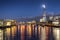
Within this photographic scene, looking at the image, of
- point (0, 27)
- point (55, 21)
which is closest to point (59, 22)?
point (55, 21)

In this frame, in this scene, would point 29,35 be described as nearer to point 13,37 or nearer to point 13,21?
point 13,37

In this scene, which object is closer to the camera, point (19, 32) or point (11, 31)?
point (11, 31)

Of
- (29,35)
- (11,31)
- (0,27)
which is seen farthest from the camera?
(29,35)

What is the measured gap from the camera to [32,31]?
17.4 metres

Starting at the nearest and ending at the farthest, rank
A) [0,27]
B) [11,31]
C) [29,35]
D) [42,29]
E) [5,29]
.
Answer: [0,27]
[5,29]
[42,29]
[11,31]
[29,35]

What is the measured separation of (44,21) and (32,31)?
3.96 m

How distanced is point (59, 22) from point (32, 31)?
21.3ft

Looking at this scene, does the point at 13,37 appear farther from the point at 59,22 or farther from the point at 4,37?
the point at 59,22

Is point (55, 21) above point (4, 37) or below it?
above

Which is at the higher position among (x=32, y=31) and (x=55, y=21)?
(x=55, y=21)

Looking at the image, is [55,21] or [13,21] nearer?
[55,21]

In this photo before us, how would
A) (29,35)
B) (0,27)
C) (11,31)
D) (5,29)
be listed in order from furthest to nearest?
1. (29,35)
2. (11,31)
3. (5,29)
4. (0,27)

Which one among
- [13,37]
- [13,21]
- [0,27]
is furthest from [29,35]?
[0,27]

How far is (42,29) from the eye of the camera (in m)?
14.7
